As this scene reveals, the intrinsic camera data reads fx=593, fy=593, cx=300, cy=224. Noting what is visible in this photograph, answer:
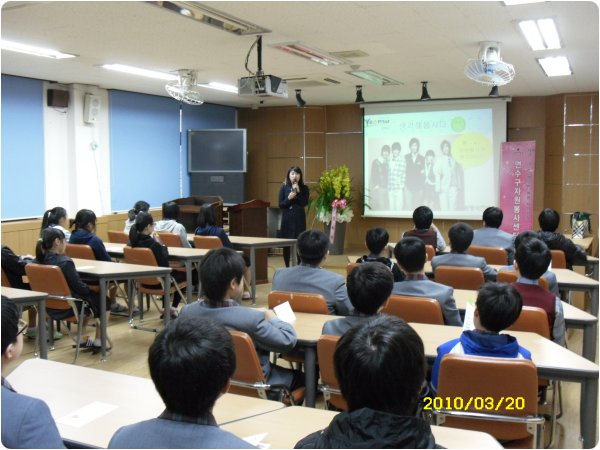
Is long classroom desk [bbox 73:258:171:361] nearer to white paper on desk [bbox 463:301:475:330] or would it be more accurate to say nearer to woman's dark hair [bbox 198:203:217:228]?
woman's dark hair [bbox 198:203:217:228]

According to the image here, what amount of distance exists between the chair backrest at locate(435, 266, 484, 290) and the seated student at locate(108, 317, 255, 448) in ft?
9.76

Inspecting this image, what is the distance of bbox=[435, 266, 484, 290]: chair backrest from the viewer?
408 cm

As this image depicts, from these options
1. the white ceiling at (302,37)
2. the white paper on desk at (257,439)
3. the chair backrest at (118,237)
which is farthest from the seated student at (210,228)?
the white paper on desk at (257,439)

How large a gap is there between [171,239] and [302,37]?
2.54 meters

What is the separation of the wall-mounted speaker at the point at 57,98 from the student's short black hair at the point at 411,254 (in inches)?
233

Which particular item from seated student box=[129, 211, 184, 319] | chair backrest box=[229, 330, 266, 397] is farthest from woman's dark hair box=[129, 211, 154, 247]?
chair backrest box=[229, 330, 266, 397]

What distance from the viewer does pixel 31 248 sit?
726 cm

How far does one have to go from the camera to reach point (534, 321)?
2979mm

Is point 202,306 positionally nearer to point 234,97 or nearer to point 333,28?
point 333,28

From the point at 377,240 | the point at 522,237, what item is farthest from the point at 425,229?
the point at 522,237

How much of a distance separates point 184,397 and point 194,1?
3.33 metres

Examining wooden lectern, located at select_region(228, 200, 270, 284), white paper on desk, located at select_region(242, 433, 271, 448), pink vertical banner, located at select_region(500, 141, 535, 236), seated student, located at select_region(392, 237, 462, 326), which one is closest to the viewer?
white paper on desk, located at select_region(242, 433, 271, 448)

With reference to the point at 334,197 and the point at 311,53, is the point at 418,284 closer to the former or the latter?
the point at 311,53

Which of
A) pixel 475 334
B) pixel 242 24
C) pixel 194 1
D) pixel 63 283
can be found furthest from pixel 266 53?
pixel 475 334
